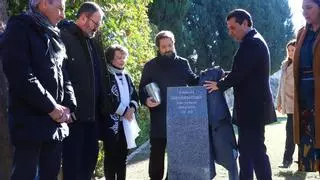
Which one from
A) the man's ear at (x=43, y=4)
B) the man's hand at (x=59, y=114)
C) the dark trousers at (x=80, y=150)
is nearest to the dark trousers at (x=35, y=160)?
the man's hand at (x=59, y=114)

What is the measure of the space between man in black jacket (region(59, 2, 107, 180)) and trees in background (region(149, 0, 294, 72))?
1386cm

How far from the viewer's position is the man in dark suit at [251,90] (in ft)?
19.3

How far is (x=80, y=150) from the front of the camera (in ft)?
17.2

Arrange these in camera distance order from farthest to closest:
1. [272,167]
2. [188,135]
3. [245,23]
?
[272,167] < [188,135] < [245,23]

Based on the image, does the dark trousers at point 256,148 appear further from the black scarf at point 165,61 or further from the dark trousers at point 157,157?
the black scarf at point 165,61

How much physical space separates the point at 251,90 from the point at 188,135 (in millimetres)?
1044

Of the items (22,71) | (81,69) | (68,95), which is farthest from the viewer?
(81,69)

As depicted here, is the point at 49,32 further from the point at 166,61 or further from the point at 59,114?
the point at 166,61

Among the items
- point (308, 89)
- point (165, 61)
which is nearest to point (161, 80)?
point (165, 61)

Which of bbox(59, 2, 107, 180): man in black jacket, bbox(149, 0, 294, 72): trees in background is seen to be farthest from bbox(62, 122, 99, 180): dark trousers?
bbox(149, 0, 294, 72): trees in background

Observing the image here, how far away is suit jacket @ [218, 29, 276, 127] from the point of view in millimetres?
5867

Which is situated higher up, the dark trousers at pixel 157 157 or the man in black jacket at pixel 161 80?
the man in black jacket at pixel 161 80

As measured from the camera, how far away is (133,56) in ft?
27.3

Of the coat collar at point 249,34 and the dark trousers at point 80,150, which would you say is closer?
the dark trousers at point 80,150
